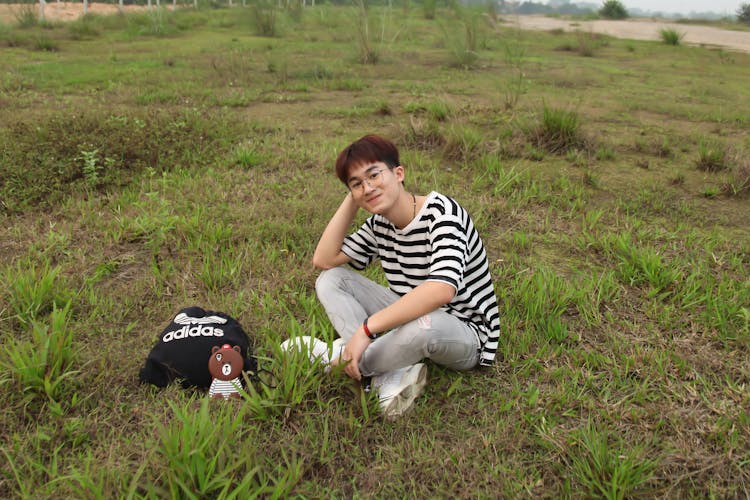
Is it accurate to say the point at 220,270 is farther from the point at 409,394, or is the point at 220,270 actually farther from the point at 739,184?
the point at 739,184

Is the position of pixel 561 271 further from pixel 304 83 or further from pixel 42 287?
pixel 304 83

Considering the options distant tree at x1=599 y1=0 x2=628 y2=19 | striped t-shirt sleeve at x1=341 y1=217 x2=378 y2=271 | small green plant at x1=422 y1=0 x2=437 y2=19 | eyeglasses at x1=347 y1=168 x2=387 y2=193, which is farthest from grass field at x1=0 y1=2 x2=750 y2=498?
distant tree at x1=599 y1=0 x2=628 y2=19

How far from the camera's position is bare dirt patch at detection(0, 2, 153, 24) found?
1432cm

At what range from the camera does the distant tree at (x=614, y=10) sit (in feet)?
86.0

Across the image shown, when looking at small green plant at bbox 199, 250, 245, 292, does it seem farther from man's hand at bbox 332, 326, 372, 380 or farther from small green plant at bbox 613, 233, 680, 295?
small green plant at bbox 613, 233, 680, 295

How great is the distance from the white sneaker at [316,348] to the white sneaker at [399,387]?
0.64 feet

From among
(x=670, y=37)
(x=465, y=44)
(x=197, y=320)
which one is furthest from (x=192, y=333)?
(x=670, y=37)

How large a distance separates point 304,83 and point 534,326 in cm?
580

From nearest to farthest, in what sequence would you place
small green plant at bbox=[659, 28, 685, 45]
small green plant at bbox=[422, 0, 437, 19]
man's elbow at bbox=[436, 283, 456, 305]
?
man's elbow at bbox=[436, 283, 456, 305] < small green plant at bbox=[659, 28, 685, 45] < small green plant at bbox=[422, 0, 437, 19]

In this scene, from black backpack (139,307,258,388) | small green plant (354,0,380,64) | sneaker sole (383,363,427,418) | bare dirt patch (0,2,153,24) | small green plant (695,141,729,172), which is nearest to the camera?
sneaker sole (383,363,427,418)

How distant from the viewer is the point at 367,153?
2131 millimetres

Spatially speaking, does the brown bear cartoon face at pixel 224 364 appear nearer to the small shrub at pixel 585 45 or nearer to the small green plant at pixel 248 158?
the small green plant at pixel 248 158

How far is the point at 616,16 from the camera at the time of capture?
1033 inches

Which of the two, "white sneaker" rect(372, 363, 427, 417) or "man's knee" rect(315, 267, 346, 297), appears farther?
"man's knee" rect(315, 267, 346, 297)
